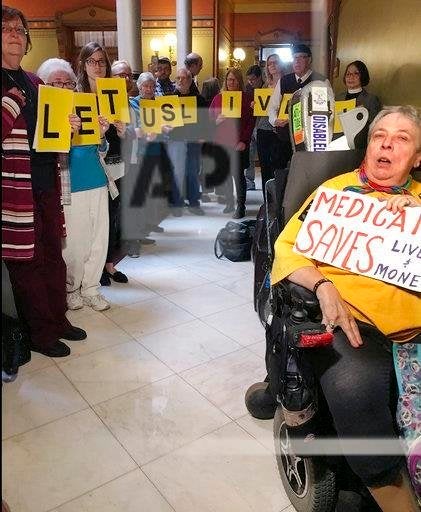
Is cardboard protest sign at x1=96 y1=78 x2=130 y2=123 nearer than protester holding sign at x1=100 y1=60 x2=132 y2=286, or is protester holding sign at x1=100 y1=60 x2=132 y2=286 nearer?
cardboard protest sign at x1=96 y1=78 x2=130 y2=123

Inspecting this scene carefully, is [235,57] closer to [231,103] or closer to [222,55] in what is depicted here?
[222,55]

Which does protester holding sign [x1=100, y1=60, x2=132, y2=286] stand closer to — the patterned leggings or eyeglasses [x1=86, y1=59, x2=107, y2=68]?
eyeglasses [x1=86, y1=59, x2=107, y2=68]

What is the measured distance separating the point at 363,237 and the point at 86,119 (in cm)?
156

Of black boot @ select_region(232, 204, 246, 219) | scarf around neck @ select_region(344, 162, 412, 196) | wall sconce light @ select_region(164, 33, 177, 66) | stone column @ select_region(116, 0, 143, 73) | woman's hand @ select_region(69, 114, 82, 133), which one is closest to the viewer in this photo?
scarf around neck @ select_region(344, 162, 412, 196)

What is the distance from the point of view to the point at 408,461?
3.66ft

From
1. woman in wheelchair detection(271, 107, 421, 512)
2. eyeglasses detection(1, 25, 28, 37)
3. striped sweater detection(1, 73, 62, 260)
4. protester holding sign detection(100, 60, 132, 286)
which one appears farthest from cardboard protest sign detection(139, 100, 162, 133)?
woman in wheelchair detection(271, 107, 421, 512)

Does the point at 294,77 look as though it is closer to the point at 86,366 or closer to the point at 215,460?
the point at 86,366

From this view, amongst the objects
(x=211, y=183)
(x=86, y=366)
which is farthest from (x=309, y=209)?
(x=211, y=183)

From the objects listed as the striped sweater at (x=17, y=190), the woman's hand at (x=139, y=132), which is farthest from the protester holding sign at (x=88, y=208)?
the woman's hand at (x=139, y=132)

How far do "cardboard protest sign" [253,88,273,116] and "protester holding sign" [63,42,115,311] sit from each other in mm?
1579

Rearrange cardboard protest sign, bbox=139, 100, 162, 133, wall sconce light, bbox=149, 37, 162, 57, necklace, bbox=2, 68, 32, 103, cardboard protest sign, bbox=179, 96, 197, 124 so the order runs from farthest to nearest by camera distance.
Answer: wall sconce light, bbox=149, 37, 162, 57 < cardboard protest sign, bbox=179, 96, 197, 124 < cardboard protest sign, bbox=139, 100, 162, 133 < necklace, bbox=2, 68, 32, 103

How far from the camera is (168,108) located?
11.5ft

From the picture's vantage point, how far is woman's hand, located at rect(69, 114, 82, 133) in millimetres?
2068

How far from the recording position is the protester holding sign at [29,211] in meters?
1.72
